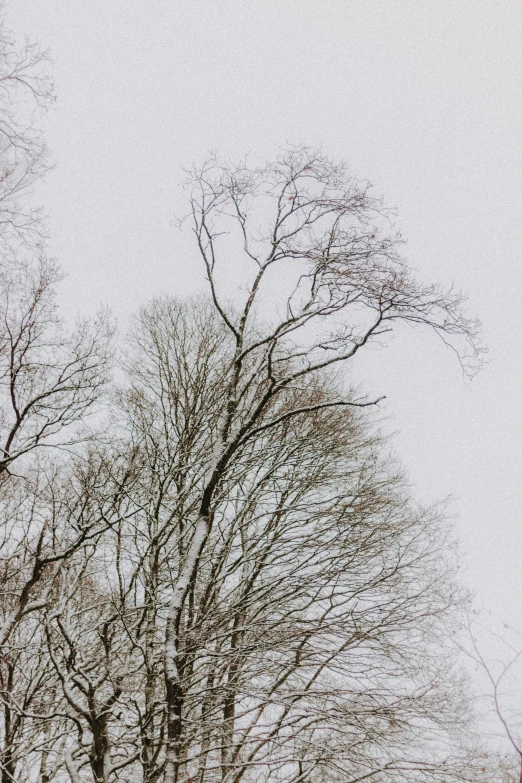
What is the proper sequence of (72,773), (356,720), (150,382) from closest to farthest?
1. (356,720)
2. (72,773)
3. (150,382)

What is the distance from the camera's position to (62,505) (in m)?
8.48

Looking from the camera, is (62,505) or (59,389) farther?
(62,505)

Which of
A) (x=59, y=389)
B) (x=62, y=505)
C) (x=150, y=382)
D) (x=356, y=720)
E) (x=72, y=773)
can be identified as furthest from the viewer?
(x=150, y=382)

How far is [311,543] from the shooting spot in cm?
697

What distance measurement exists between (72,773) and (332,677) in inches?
132

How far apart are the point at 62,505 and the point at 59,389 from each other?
7.45ft

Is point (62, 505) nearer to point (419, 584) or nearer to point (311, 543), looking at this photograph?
point (311, 543)

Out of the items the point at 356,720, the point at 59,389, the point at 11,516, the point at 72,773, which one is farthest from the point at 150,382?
the point at 356,720

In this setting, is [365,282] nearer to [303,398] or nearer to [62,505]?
[303,398]

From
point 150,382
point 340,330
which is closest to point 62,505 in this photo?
point 150,382

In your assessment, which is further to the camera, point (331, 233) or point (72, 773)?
point (331, 233)

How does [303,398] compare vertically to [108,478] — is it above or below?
above

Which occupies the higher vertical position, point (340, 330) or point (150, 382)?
point (150, 382)

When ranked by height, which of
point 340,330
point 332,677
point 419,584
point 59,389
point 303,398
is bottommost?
A: point 332,677
